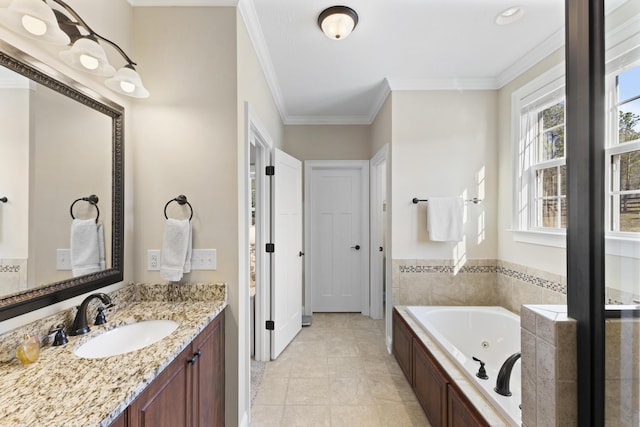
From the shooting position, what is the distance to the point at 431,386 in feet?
5.81

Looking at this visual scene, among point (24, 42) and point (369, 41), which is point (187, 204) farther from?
point (369, 41)

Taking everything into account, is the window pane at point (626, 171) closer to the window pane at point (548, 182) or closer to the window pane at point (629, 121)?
the window pane at point (629, 121)

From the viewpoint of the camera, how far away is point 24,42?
3.41ft

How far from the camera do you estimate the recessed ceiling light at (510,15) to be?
5.90 ft

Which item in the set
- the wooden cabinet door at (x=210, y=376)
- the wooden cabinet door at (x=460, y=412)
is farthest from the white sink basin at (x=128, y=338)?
the wooden cabinet door at (x=460, y=412)

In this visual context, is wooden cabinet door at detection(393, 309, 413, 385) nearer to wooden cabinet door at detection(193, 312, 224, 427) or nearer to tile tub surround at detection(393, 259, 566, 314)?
tile tub surround at detection(393, 259, 566, 314)

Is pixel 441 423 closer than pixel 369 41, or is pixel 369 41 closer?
pixel 441 423

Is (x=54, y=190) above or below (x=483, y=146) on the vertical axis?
below

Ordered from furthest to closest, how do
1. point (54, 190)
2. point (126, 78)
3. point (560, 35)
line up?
1. point (560, 35)
2. point (126, 78)
3. point (54, 190)

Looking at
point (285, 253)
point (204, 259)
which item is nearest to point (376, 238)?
point (285, 253)

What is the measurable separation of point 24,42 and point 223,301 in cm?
136

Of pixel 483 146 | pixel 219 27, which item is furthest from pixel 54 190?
pixel 483 146

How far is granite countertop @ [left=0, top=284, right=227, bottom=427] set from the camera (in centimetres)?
69

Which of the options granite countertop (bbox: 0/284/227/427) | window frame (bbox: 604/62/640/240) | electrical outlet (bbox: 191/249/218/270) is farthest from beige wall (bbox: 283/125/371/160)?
window frame (bbox: 604/62/640/240)
